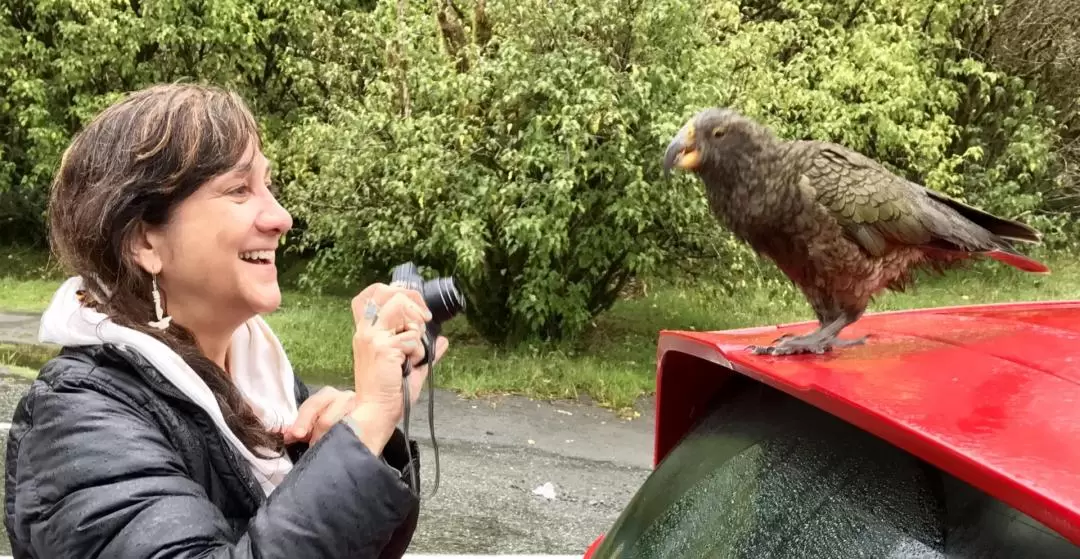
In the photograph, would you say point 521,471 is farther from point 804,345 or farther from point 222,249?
Answer: point 222,249

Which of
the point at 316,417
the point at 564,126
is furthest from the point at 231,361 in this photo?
the point at 564,126

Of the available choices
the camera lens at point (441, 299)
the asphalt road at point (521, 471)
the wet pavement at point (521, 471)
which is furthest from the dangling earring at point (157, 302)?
the wet pavement at point (521, 471)

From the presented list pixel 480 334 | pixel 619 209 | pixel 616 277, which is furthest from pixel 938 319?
pixel 480 334

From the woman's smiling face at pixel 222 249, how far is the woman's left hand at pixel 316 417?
0.92ft

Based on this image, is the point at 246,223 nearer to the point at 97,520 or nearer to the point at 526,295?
the point at 97,520

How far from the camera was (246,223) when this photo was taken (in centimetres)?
158

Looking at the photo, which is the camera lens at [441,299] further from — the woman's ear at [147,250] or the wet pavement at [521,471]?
the wet pavement at [521,471]

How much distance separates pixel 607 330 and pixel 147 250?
9404mm

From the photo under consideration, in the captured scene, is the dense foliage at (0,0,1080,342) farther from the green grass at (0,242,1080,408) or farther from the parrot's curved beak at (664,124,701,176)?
the parrot's curved beak at (664,124,701,176)

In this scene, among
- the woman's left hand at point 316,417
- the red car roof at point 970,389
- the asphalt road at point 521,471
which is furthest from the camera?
the asphalt road at point 521,471

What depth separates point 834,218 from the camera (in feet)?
7.70

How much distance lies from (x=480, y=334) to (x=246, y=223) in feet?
27.3

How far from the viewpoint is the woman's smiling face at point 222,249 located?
155cm

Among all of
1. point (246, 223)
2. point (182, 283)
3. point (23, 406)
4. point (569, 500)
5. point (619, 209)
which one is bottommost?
point (569, 500)
